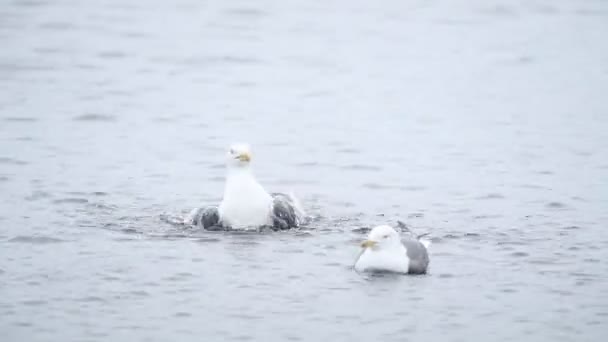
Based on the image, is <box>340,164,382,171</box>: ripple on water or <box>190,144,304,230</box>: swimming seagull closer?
<box>190,144,304,230</box>: swimming seagull

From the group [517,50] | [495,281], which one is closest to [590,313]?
[495,281]

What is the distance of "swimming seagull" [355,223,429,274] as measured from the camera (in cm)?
1606

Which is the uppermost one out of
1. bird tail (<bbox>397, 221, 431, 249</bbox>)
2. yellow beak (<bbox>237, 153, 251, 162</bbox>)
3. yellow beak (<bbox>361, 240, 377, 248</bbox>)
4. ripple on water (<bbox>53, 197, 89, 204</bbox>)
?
yellow beak (<bbox>237, 153, 251, 162</bbox>)

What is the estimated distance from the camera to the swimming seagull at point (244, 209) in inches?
714

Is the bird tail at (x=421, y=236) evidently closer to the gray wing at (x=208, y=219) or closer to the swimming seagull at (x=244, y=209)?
the swimming seagull at (x=244, y=209)

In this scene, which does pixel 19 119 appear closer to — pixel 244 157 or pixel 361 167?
pixel 361 167

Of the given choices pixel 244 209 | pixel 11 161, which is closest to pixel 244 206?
pixel 244 209

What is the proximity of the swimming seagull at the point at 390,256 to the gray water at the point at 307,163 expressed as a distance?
0.15 metres

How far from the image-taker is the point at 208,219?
18.1 metres

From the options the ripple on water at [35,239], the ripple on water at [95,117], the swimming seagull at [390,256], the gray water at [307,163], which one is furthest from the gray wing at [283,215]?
the ripple on water at [95,117]

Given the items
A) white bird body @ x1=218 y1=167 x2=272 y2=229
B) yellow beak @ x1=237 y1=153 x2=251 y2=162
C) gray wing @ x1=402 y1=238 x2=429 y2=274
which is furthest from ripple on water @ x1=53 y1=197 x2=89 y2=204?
gray wing @ x1=402 y1=238 x2=429 y2=274

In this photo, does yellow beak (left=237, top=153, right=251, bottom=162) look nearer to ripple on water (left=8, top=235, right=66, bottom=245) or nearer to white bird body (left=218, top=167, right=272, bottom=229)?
white bird body (left=218, top=167, right=272, bottom=229)

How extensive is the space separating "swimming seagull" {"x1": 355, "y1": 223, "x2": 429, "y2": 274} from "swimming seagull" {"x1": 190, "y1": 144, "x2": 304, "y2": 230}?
2.21 meters

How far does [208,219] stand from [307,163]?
474cm
